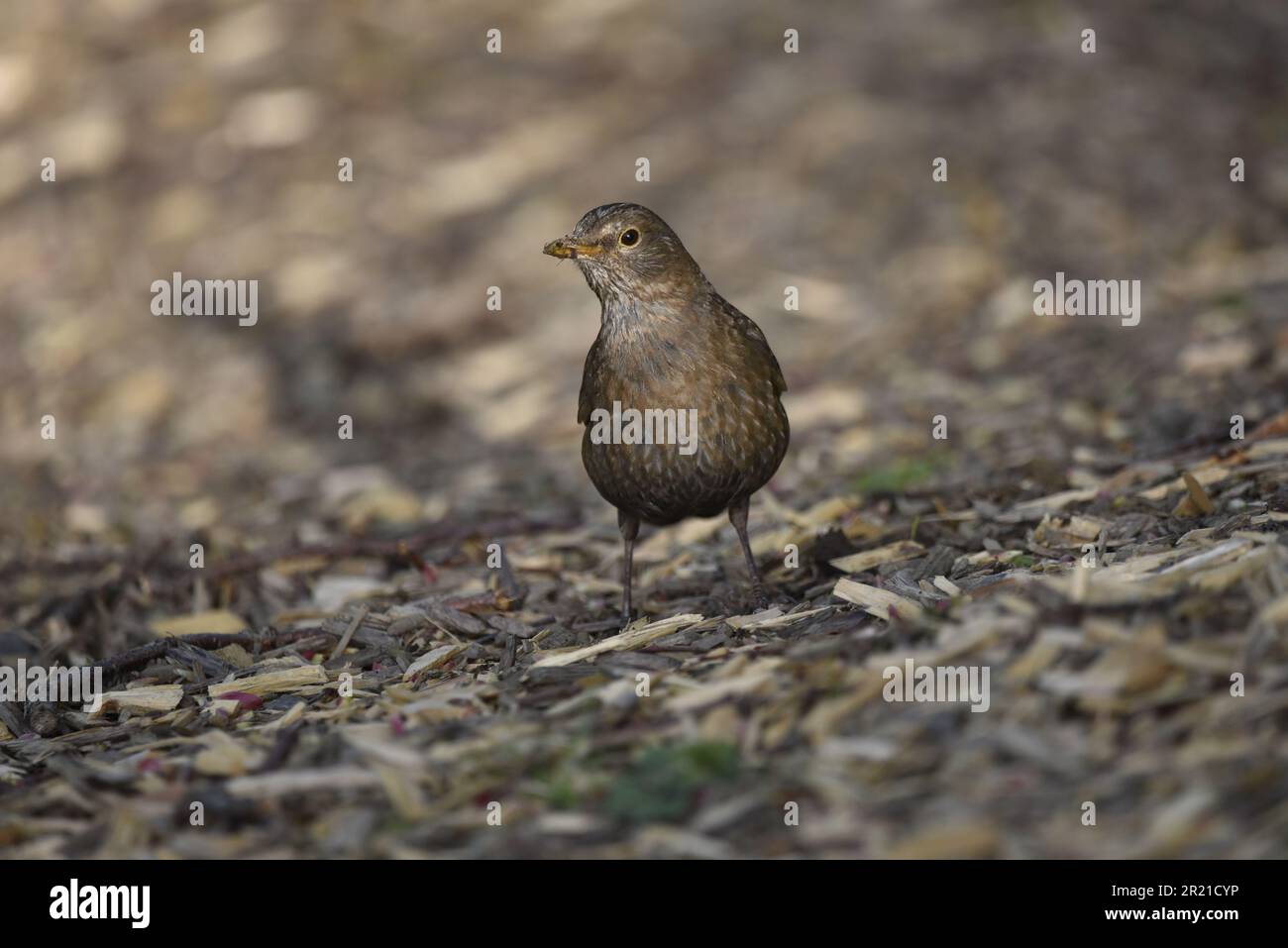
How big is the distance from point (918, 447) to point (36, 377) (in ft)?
20.1

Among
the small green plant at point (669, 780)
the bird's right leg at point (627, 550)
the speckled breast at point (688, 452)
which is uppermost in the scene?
the speckled breast at point (688, 452)

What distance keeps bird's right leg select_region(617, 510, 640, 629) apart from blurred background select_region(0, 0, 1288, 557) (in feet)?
4.65

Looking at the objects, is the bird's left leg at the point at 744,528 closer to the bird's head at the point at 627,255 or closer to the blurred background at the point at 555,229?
the bird's head at the point at 627,255

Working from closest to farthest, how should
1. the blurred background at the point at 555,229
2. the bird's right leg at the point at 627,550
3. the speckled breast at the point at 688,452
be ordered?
the speckled breast at the point at 688,452 → the bird's right leg at the point at 627,550 → the blurred background at the point at 555,229

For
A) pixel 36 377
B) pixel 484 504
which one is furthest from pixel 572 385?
pixel 36 377

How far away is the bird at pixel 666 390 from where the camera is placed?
532 cm

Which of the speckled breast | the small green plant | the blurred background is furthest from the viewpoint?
the blurred background

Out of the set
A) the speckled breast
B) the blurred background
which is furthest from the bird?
the blurred background

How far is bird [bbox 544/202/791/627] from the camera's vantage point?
5.32 metres

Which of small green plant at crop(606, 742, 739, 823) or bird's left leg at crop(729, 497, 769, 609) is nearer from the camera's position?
small green plant at crop(606, 742, 739, 823)

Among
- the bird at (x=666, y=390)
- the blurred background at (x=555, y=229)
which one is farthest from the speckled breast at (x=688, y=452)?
the blurred background at (x=555, y=229)

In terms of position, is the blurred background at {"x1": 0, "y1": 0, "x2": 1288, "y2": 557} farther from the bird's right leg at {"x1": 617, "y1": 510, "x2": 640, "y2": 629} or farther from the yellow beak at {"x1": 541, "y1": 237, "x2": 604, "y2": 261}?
the yellow beak at {"x1": 541, "y1": 237, "x2": 604, "y2": 261}

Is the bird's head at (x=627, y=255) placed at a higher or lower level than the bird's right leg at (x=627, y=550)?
higher

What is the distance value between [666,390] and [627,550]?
27.8 inches
